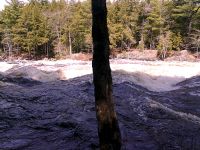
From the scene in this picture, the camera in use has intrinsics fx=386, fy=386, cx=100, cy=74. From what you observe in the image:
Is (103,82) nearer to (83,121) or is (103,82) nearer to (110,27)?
(83,121)

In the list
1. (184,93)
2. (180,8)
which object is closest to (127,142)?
(184,93)

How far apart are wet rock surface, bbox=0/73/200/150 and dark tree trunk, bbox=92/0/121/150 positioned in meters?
3.60

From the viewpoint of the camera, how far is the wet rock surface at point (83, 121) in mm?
9742

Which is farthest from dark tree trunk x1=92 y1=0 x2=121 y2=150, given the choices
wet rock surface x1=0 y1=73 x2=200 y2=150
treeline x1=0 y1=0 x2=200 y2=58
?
treeline x1=0 y1=0 x2=200 y2=58

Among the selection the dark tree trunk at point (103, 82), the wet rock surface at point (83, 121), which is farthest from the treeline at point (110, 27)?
the dark tree trunk at point (103, 82)

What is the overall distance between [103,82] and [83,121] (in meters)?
6.44

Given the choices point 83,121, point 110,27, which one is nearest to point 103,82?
point 83,121

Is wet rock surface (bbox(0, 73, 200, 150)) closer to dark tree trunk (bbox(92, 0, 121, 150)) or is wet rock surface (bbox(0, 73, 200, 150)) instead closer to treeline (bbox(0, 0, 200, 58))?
dark tree trunk (bbox(92, 0, 121, 150))

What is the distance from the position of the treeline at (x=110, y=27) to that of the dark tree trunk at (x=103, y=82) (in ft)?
161

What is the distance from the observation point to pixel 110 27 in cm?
5819

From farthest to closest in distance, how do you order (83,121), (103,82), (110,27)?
(110,27) < (83,121) < (103,82)

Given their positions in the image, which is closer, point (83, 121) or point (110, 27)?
point (83, 121)

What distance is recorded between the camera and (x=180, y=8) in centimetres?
5503

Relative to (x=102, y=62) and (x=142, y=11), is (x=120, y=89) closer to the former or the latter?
(x=102, y=62)
